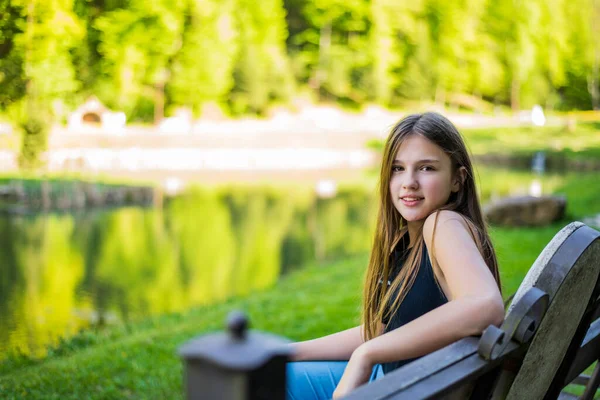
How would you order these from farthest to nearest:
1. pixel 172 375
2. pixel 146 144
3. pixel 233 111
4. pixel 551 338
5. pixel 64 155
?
pixel 233 111
pixel 146 144
pixel 64 155
pixel 172 375
pixel 551 338

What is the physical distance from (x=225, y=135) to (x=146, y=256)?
12.3 meters

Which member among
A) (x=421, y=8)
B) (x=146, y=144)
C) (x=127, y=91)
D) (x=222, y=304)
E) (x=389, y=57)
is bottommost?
(x=222, y=304)

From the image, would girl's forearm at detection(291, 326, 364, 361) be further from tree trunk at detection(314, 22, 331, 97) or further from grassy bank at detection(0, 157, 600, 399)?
tree trunk at detection(314, 22, 331, 97)

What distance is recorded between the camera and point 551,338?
1446 mm

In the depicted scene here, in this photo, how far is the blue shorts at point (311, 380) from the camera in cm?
181

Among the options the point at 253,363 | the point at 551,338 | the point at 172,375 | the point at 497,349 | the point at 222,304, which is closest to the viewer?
the point at 253,363

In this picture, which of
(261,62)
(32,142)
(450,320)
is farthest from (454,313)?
(261,62)

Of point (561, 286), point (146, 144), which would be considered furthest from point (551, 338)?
point (146, 144)

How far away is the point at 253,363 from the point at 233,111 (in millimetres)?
23156

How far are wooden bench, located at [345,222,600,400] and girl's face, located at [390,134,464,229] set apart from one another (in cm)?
32

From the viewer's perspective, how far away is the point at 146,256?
8.30 m

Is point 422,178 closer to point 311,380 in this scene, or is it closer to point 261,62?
point 311,380

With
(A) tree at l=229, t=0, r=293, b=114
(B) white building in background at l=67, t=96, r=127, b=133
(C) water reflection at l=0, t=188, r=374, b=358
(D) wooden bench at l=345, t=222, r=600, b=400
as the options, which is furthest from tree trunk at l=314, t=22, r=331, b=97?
(D) wooden bench at l=345, t=222, r=600, b=400

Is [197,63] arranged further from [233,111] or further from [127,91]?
[233,111]
